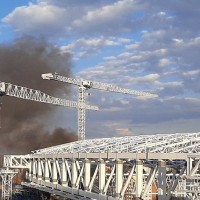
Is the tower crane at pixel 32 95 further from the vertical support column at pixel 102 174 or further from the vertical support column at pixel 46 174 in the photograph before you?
the vertical support column at pixel 102 174

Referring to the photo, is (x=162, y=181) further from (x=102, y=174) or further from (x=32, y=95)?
(x=32, y=95)

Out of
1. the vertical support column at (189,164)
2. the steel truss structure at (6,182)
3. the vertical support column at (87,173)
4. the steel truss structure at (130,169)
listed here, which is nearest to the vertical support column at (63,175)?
the steel truss structure at (130,169)

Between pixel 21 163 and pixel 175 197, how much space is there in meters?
35.7

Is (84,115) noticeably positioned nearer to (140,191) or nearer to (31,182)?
(31,182)

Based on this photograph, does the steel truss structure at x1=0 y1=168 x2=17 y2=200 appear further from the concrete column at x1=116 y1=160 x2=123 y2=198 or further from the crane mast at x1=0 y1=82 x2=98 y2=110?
the concrete column at x1=116 y1=160 x2=123 y2=198

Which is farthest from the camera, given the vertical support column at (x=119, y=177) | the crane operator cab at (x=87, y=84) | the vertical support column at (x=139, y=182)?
the crane operator cab at (x=87, y=84)

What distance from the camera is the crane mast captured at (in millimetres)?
84825

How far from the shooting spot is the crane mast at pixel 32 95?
84.8 m

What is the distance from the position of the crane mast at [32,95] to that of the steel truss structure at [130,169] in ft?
95.0

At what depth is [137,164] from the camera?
1104 inches

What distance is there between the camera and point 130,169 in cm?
3350

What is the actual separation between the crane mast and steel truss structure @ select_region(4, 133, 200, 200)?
95.0 feet

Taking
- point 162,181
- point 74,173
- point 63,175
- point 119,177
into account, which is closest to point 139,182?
point 162,181

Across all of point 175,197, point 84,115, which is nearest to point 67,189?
point 175,197
